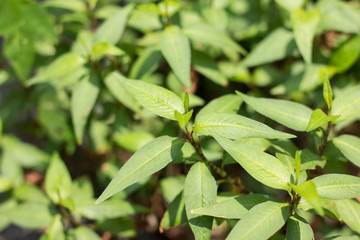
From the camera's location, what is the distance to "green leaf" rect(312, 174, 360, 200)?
1088 mm

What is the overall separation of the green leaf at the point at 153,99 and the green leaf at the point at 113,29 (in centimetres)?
49

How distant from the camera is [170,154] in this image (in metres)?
1.18

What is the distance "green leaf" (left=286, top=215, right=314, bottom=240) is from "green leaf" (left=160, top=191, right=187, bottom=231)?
422mm

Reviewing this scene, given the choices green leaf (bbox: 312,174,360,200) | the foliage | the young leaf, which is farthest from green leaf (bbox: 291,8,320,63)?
green leaf (bbox: 312,174,360,200)

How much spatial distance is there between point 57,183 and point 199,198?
79 centimetres

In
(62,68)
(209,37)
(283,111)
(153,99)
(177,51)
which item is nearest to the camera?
(153,99)

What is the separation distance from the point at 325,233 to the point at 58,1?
191 cm

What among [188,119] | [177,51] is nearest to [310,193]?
[188,119]

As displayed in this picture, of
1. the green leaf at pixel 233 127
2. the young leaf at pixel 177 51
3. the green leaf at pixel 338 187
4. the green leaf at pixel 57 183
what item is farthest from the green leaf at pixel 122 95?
the green leaf at pixel 338 187

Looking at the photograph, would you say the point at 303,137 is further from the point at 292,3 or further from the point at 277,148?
the point at 277,148

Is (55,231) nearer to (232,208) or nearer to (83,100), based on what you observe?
(83,100)

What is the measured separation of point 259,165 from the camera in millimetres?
1110

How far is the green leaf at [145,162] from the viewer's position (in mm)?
1093

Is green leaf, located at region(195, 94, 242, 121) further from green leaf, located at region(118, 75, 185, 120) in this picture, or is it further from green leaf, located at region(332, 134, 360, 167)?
green leaf, located at region(332, 134, 360, 167)
